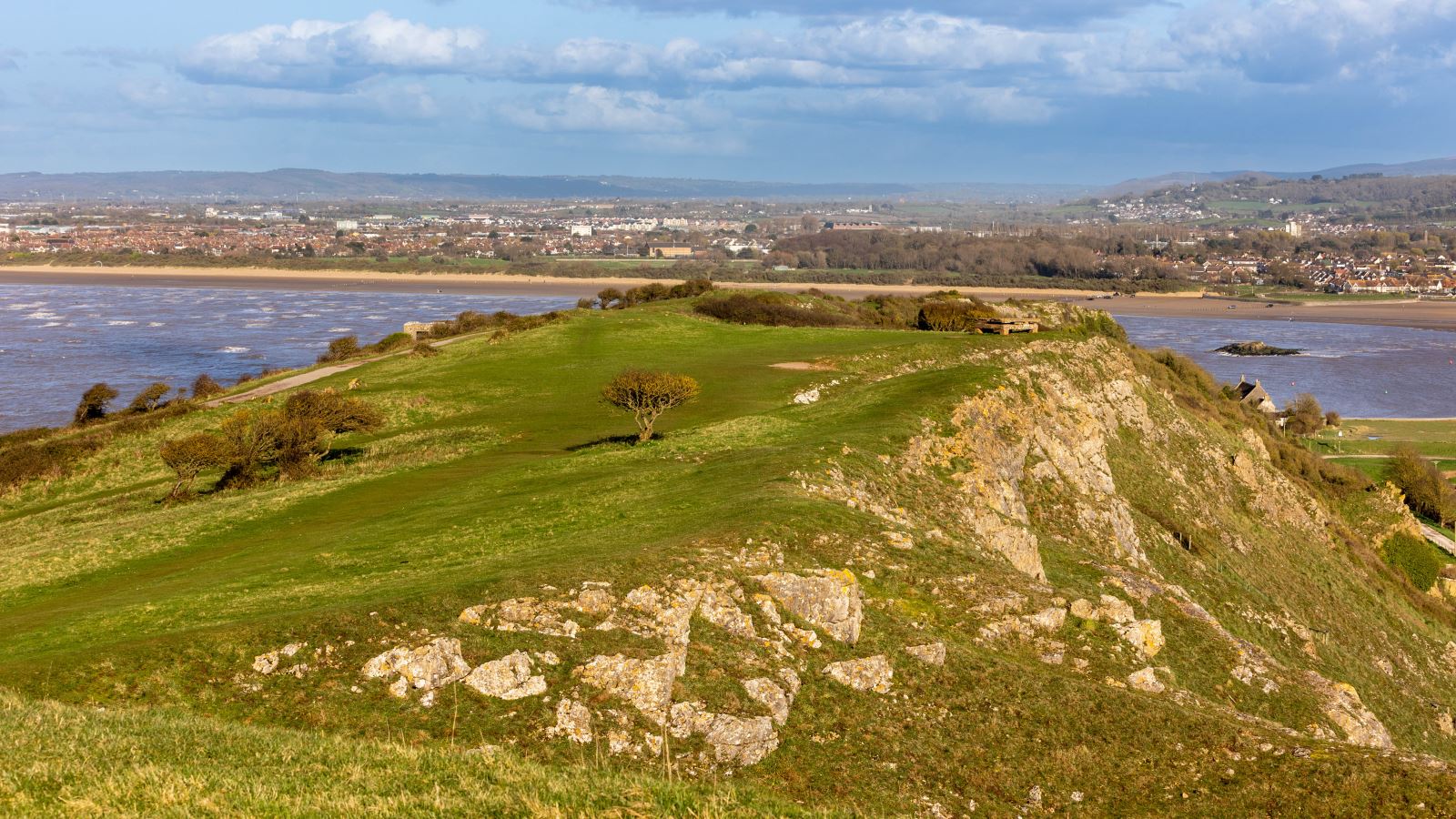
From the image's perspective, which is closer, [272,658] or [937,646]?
[272,658]

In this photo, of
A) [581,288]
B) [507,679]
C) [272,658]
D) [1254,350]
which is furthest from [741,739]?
[581,288]

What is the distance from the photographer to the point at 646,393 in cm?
3603

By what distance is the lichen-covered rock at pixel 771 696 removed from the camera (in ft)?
47.8

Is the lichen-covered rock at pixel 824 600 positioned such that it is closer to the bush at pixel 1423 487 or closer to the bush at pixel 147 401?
the bush at pixel 147 401

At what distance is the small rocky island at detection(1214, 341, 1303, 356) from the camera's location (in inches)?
4331

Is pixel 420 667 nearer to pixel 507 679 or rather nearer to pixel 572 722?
pixel 507 679

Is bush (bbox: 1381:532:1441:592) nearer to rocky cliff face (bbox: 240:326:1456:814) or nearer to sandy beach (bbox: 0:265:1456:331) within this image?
rocky cliff face (bbox: 240:326:1456:814)

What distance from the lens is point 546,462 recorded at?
103 feet

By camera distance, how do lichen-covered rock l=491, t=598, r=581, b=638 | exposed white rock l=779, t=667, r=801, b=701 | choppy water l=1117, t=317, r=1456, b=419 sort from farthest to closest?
choppy water l=1117, t=317, r=1456, b=419
lichen-covered rock l=491, t=598, r=581, b=638
exposed white rock l=779, t=667, r=801, b=701

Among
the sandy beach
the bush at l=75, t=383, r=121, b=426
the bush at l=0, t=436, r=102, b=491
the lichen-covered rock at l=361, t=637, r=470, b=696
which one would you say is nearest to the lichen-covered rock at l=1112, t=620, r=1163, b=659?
the lichen-covered rock at l=361, t=637, r=470, b=696

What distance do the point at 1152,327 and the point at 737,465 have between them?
116141 mm

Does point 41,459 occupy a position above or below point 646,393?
below

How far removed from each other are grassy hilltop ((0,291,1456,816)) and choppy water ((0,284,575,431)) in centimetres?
3618

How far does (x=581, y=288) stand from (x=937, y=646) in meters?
149
